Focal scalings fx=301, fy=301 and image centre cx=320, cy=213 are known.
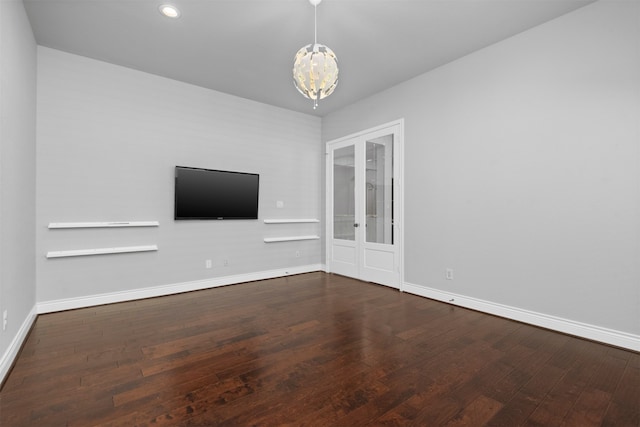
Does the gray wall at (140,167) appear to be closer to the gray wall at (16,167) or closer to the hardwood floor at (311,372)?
the gray wall at (16,167)

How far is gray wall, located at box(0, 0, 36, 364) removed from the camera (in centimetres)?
216

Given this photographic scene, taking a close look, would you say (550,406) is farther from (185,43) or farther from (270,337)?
(185,43)

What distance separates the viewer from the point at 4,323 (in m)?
2.13

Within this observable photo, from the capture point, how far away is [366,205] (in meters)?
5.01

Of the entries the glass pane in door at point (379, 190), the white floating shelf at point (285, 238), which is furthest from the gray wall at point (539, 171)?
the white floating shelf at point (285, 238)

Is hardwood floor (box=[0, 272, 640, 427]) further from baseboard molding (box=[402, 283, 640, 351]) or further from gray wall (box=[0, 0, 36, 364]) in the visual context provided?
gray wall (box=[0, 0, 36, 364])

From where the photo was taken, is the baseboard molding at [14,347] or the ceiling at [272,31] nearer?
the baseboard molding at [14,347]

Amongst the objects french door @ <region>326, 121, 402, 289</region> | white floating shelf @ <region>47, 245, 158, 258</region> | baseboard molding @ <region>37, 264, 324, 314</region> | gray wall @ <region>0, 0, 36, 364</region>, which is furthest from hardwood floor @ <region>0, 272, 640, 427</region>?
french door @ <region>326, 121, 402, 289</region>

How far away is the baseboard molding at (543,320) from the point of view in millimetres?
2579

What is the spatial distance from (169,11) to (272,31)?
0.98 metres

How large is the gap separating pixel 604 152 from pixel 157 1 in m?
4.25

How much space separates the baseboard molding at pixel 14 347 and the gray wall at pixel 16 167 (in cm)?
3

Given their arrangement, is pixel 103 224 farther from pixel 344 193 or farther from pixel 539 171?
pixel 539 171

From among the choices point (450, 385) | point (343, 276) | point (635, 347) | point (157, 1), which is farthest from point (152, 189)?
point (635, 347)
